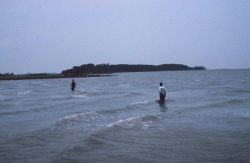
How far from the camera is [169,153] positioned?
436 inches

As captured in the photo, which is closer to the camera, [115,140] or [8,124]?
[115,140]

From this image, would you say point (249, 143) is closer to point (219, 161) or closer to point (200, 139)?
point (200, 139)

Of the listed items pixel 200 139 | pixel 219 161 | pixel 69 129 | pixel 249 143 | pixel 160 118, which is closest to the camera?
pixel 219 161

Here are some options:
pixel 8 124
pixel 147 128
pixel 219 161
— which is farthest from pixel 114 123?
pixel 219 161

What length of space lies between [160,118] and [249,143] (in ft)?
24.6

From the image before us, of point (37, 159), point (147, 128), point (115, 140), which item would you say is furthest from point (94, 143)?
point (147, 128)

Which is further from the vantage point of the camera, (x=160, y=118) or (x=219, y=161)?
(x=160, y=118)

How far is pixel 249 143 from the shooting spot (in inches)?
484

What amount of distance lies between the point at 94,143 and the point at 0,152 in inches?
124

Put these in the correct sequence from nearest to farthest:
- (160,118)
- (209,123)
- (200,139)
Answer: (200,139) → (209,123) → (160,118)

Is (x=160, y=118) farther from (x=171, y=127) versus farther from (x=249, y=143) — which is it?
(x=249, y=143)

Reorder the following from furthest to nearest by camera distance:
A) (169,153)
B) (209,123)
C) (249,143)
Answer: (209,123) < (249,143) < (169,153)

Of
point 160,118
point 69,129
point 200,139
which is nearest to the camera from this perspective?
point 200,139

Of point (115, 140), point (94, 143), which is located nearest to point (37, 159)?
point (94, 143)
